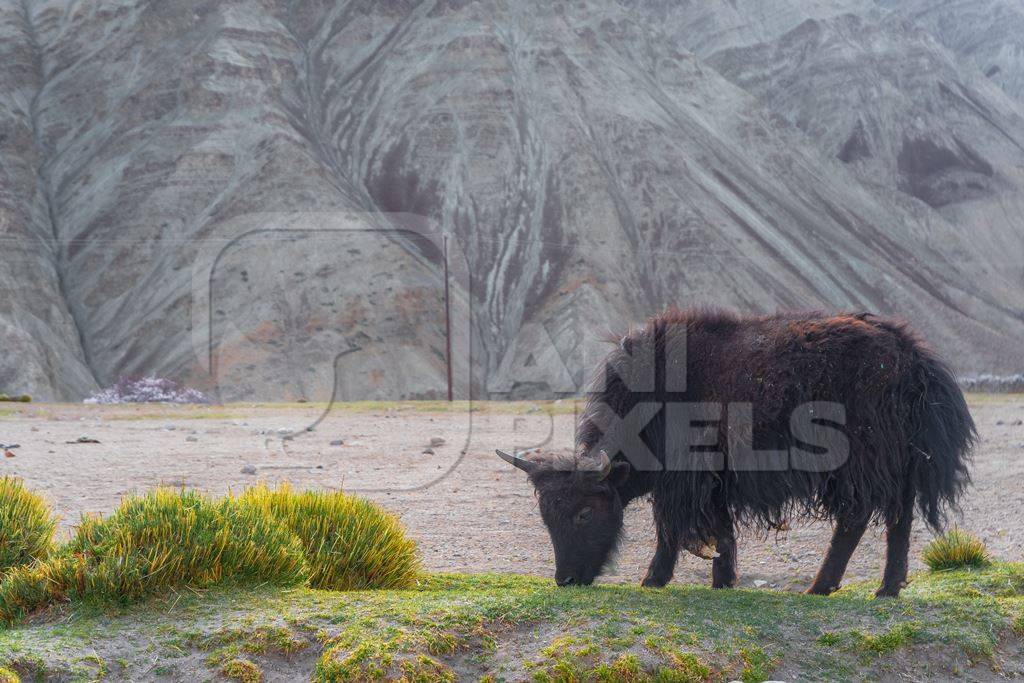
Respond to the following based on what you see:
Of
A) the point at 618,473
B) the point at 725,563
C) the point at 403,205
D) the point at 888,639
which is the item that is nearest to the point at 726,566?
the point at 725,563

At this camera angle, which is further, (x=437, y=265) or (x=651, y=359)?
(x=437, y=265)

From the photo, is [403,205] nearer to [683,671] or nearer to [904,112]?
[904,112]

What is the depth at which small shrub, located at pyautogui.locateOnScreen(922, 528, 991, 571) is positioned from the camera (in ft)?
29.5

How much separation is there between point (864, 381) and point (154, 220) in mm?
53051

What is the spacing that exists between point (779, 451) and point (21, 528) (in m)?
5.72

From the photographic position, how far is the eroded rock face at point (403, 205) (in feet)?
164

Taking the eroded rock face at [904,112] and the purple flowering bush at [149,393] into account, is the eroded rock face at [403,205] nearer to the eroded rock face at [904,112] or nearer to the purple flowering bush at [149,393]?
the purple flowering bush at [149,393]

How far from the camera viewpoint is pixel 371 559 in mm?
8203

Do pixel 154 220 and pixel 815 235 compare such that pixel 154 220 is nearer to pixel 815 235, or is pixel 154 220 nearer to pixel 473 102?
pixel 473 102

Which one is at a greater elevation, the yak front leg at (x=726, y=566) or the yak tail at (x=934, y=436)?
the yak tail at (x=934, y=436)

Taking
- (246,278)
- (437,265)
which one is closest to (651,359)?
(246,278)

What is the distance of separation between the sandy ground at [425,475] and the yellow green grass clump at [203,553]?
6.81 ft

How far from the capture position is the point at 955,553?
9.02 m

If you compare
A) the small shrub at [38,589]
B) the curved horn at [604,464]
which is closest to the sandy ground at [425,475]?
the curved horn at [604,464]
